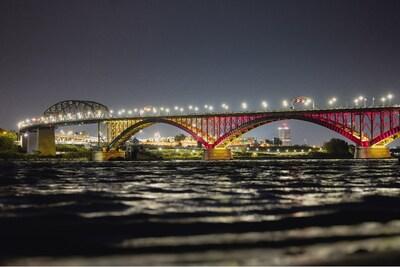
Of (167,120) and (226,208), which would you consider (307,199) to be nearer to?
(226,208)

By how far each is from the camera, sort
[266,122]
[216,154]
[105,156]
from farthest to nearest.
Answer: [105,156] → [216,154] → [266,122]

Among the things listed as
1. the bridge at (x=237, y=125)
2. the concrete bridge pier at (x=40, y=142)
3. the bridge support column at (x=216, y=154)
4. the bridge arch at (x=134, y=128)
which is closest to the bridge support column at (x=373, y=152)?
the bridge at (x=237, y=125)

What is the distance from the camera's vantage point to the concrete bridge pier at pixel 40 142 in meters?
166

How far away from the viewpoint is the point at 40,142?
168 m

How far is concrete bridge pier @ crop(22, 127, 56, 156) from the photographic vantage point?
6540 inches

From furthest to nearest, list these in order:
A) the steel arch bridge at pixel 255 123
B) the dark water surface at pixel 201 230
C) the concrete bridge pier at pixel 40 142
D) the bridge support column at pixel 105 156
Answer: the concrete bridge pier at pixel 40 142 < the bridge support column at pixel 105 156 < the steel arch bridge at pixel 255 123 < the dark water surface at pixel 201 230

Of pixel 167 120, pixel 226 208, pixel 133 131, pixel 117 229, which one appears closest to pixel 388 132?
pixel 167 120

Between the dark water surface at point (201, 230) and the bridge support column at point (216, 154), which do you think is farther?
the bridge support column at point (216, 154)

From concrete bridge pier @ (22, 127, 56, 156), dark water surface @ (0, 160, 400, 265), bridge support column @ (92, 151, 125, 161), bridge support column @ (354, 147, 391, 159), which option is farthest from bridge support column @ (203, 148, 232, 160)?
dark water surface @ (0, 160, 400, 265)

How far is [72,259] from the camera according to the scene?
1455 centimetres

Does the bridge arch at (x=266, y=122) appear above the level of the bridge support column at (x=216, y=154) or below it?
above

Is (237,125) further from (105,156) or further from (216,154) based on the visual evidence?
(105,156)

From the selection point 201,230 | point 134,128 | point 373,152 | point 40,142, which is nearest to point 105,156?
point 134,128

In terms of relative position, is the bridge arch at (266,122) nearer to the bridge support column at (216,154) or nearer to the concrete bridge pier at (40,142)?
the bridge support column at (216,154)
